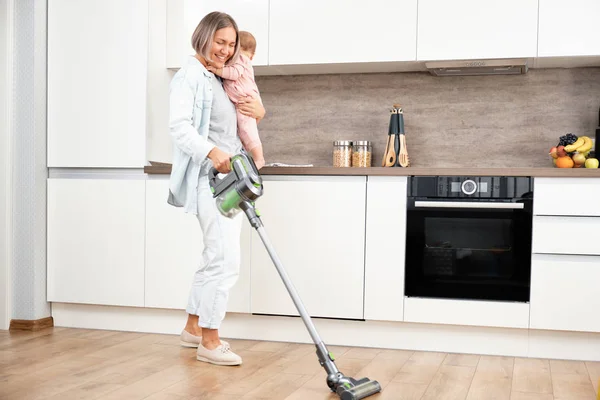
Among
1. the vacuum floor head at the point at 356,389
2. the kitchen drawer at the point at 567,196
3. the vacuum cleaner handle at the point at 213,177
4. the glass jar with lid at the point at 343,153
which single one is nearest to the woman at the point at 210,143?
the vacuum cleaner handle at the point at 213,177

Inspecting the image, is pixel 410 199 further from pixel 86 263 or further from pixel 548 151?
pixel 86 263

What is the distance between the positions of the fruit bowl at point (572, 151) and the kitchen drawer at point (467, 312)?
70 centimetres

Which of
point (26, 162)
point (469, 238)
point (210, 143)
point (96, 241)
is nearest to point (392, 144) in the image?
point (469, 238)

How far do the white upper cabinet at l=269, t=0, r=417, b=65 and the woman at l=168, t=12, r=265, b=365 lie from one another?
0.79 meters

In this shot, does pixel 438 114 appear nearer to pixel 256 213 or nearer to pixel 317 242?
pixel 317 242

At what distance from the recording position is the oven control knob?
3209mm

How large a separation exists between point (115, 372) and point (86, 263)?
3.41ft

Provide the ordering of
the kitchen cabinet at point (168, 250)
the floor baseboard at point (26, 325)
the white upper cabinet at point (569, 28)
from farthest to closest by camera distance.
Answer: the floor baseboard at point (26, 325) < the kitchen cabinet at point (168, 250) < the white upper cabinet at point (569, 28)

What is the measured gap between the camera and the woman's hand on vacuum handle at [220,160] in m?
2.65

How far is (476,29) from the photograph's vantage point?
135 inches

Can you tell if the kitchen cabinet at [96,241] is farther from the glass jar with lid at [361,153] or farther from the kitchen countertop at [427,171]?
the glass jar with lid at [361,153]

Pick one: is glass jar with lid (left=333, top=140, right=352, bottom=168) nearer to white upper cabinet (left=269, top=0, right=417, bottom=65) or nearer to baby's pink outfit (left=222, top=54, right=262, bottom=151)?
white upper cabinet (left=269, top=0, right=417, bottom=65)

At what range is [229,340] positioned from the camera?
345 centimetres

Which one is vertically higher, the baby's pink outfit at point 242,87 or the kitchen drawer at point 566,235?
the baby's pink outfit at point 242,87
